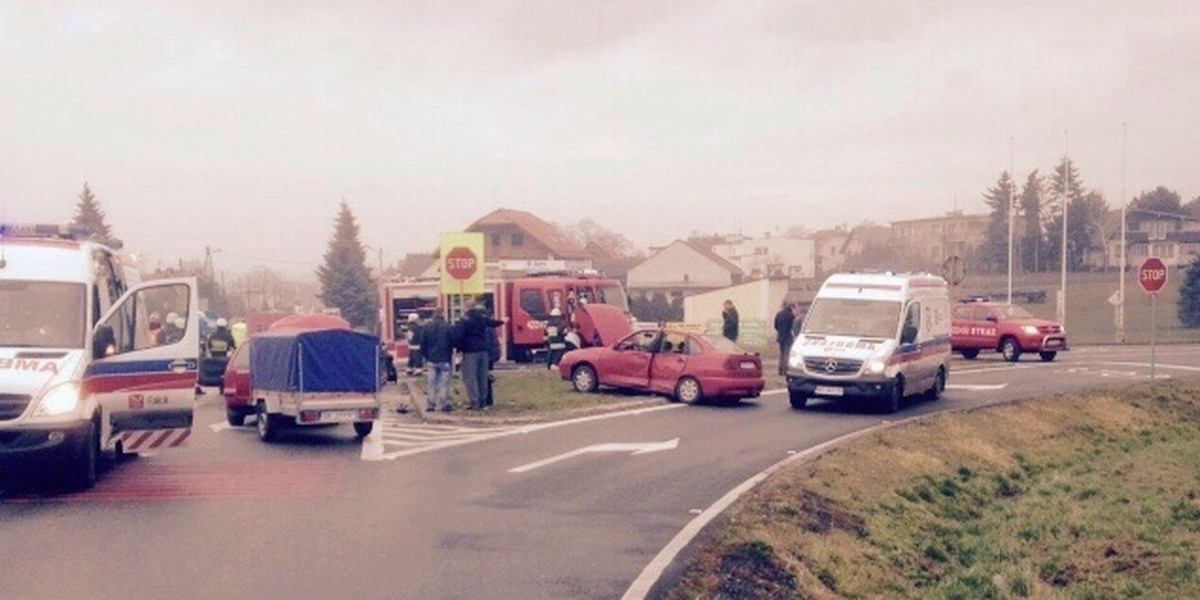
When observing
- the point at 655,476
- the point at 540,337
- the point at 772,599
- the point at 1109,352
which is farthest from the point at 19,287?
the point at 1109,352

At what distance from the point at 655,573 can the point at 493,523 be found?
266 centimetres

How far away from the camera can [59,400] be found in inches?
492

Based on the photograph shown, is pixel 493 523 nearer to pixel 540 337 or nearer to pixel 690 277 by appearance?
pixel 540 337

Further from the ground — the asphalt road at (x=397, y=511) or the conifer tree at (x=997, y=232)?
the conifer tree at (x=997, y=232)

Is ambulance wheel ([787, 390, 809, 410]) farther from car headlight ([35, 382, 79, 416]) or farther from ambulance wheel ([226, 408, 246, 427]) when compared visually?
car headlight ([35, 382, 79, 416])

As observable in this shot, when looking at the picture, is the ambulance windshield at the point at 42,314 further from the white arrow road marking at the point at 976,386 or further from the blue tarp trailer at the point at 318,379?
the white arrow road marking at the point at 976,386

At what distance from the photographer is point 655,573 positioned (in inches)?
368

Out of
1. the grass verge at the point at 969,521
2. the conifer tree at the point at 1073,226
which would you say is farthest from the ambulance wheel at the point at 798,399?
the conifer tree at the point at 1073,226

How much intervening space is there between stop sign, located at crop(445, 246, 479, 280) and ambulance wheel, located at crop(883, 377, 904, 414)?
26.9 ft

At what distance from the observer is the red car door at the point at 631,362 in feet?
79.0

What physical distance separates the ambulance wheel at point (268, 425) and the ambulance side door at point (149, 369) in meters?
3.75

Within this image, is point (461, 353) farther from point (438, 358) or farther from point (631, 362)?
point (631, 362)

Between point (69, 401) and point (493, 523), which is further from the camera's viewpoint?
point (69, 401)

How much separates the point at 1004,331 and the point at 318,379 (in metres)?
25.4
